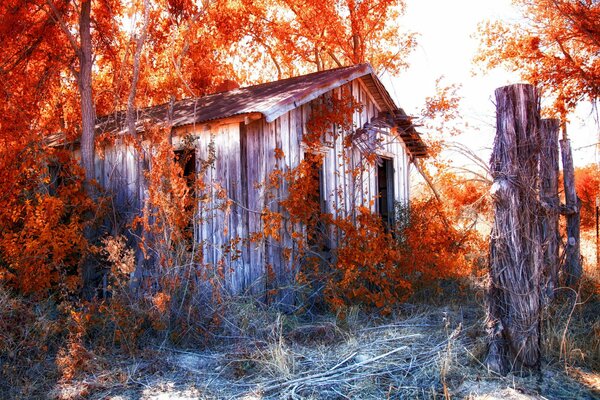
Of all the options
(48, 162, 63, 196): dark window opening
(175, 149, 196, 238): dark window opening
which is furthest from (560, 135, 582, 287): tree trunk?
(48, 162, 63, 196): dark window opening

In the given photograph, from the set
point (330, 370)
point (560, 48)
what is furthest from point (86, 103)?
point (560, 48)

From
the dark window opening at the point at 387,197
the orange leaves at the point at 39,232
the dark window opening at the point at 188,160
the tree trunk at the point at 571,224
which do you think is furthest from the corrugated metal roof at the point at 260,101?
the tree trunk at the point at 571,224

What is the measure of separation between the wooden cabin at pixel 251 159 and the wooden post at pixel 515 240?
3.41 meters

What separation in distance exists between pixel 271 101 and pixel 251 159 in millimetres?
896

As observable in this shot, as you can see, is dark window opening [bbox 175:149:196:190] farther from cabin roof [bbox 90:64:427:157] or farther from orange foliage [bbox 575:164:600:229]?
orange foliage [bbox 575:164:600:229]

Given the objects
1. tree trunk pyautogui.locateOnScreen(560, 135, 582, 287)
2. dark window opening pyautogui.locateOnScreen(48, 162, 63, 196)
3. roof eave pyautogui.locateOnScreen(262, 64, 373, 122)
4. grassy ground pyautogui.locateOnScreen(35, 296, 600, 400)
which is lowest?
grassy ground pyautogui.locateOnScreen(35, 296, 600, 400)

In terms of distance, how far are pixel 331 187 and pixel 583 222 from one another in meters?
10.3

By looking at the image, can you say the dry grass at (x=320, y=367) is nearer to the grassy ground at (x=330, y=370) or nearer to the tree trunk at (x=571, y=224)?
the grassy ground at (x=330, y=370)

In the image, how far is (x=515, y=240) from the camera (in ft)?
A: 16.6

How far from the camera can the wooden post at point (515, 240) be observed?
5.01 meters

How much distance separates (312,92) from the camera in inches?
348

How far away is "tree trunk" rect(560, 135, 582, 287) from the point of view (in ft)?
24.8

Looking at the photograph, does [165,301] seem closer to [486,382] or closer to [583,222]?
[486,382]

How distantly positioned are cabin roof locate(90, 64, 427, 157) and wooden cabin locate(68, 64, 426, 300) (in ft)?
0.06
